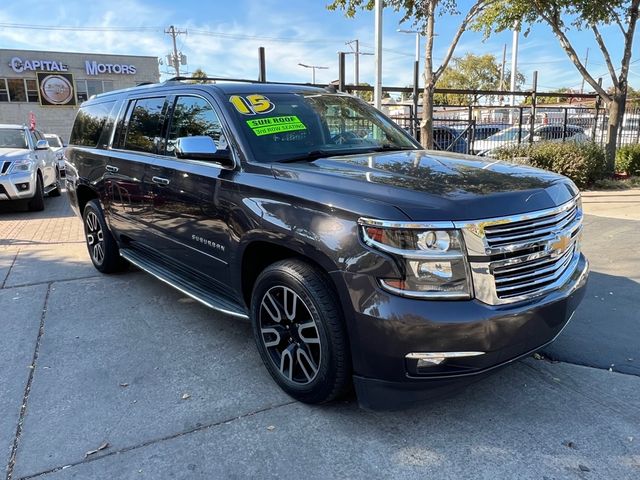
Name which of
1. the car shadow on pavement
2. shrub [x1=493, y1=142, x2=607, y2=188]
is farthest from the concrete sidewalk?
shrub [x1=493, y1=142, x2=607, y2=188]

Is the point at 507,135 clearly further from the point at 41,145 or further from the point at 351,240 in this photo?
the point at 351,240

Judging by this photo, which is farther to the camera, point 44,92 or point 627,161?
point 44,92

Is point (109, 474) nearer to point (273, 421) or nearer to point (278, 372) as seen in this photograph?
point (273, 421)

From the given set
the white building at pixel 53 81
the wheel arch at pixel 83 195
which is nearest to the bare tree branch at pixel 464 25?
the wheel arch at pixel 83 195

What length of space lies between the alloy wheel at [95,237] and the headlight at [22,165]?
461 centimetres

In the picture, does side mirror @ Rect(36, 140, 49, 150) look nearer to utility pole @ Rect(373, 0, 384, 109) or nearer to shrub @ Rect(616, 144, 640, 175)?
utility pole @ Rect(373, 0, 384, 109)

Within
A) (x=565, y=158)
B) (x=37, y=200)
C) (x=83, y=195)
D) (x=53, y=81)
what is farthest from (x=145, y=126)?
(x=53, y=81)

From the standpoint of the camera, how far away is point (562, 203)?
9.10 feet

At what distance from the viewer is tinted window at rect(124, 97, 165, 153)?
4250 mm

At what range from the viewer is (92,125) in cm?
559

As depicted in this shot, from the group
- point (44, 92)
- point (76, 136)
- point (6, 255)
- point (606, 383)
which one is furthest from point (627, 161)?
point (44, 92)

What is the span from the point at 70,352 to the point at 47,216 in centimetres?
699

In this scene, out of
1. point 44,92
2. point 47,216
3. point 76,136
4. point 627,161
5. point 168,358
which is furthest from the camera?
point 44,92

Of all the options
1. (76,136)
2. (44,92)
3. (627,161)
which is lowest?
(627,161)
